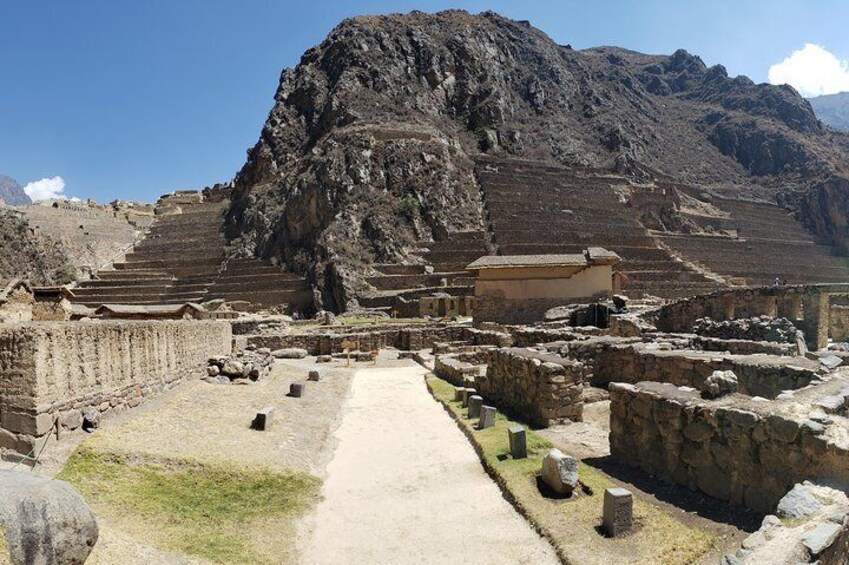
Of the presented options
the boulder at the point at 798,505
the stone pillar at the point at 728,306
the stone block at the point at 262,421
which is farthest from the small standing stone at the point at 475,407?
the stone pillar at the point at 728,306

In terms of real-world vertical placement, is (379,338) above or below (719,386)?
below

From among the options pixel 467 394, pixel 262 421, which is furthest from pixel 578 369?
pixel 262 421

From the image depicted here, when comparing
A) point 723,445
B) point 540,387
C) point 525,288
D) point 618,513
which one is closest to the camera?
point 618,513

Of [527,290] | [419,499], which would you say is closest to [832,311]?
[527,290]

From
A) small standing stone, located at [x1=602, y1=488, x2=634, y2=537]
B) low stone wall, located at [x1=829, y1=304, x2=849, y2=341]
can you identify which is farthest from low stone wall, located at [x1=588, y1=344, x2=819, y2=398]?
low stone wall, located at [x1=829, y1=304, x2=849, y2=341]

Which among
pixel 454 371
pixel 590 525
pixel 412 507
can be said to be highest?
pixel 590 525

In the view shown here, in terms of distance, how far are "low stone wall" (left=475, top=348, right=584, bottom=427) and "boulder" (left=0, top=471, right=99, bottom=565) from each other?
815 centimetres

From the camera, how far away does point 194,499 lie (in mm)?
7109

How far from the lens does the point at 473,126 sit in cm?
9075

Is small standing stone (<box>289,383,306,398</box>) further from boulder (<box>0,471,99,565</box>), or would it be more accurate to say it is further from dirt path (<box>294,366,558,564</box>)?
boulder (<box>0,471,99,565</box>)

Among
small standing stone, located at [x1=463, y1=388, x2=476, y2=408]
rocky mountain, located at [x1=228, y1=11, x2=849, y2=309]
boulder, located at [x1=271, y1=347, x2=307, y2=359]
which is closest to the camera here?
small standing stone, located at [x1=463, y1=388, x2=476, y2=408]

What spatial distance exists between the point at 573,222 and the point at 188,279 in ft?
144

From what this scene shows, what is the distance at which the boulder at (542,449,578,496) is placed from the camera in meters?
7.21

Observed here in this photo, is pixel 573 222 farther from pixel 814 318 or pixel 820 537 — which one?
pixel 820 537
